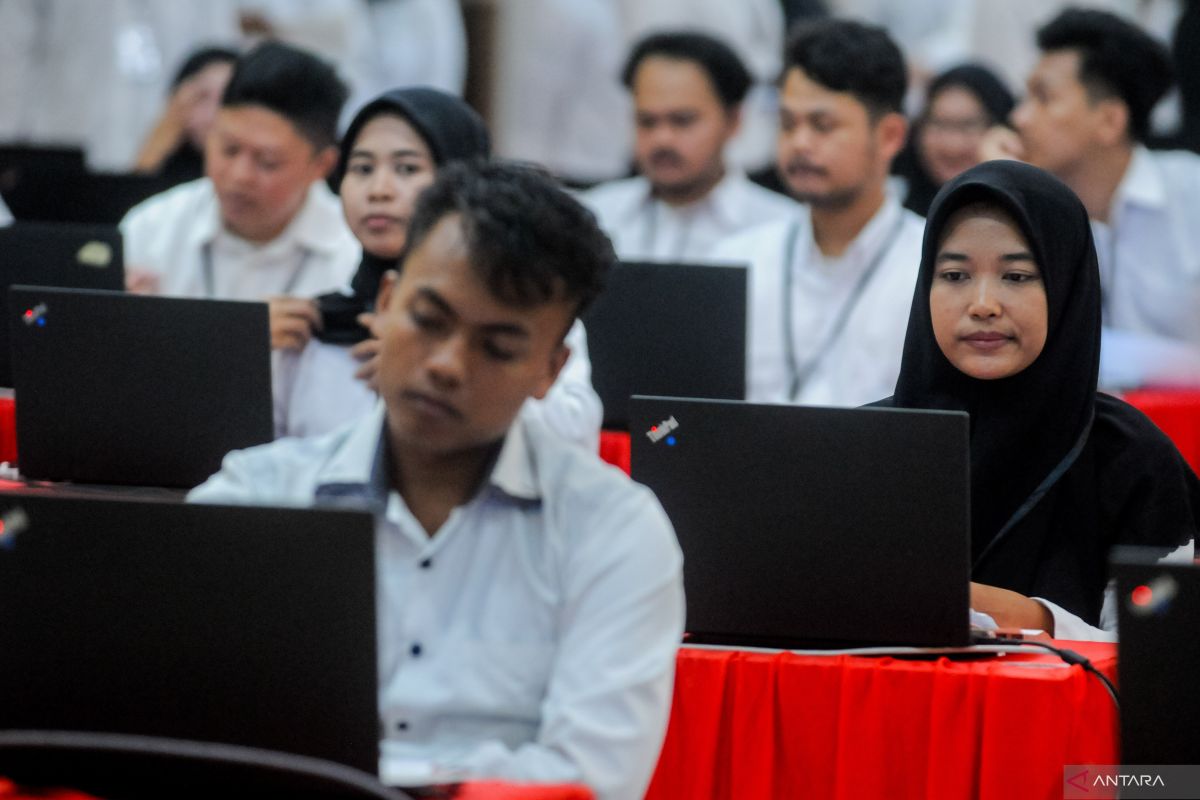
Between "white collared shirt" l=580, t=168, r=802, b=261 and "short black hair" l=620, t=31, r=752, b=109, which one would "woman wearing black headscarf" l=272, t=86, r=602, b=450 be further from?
"short black hair" l=620, t=31, r=752, b=109

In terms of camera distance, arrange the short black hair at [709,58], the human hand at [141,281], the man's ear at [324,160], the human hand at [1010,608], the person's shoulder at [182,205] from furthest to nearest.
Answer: the short black hair at [709,58]
the person's shoulder at [182,205]
the man's ear at [324,160]
the human hand at [141,281]
the human hand at [1010,608]

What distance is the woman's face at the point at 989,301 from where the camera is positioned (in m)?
2.84

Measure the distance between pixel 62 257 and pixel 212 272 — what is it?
3.03ft

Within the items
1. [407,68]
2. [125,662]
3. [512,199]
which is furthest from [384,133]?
[407,68]

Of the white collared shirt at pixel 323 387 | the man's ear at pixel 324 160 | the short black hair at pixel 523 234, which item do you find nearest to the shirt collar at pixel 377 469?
the short black hair at pixel 523 234

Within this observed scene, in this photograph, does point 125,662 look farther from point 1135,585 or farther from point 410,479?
point 1135,585

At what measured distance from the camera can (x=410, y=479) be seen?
2008 mm

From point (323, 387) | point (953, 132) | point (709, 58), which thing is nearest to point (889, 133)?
point (709, 58)

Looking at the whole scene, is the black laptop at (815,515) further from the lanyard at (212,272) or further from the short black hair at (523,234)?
the lanyard at (212,272)

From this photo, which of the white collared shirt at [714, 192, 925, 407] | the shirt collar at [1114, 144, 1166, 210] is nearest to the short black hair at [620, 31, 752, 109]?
the white collared shirt at [714, 192, 925, 407]

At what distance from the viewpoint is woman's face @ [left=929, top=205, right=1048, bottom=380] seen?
→ 284 centimetres

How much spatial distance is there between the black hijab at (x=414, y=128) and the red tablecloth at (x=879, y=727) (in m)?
1.59

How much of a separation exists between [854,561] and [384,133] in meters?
1.99

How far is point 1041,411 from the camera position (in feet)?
9.37
